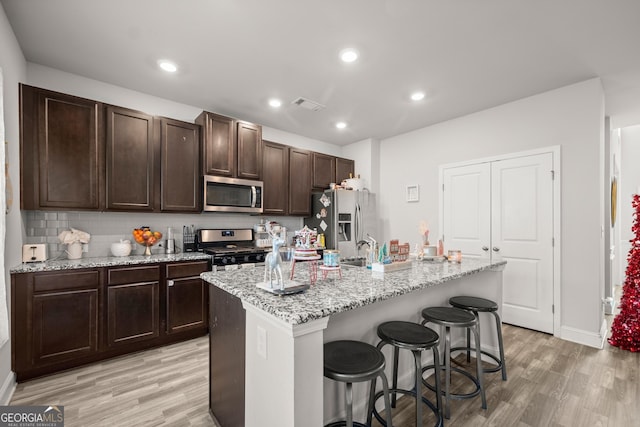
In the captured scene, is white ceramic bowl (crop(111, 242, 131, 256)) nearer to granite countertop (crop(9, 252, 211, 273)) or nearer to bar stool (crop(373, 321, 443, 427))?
granite countertop (crop(9, 252, 211, 273))

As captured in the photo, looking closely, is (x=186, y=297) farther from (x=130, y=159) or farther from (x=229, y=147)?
(x=229, y=147)

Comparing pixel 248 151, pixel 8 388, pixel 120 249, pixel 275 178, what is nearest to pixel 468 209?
pixel 275 178

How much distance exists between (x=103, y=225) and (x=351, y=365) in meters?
3.18

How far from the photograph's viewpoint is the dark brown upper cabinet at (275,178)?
422cm

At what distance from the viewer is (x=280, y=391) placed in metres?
1.19

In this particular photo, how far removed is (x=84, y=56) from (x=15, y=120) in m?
0.80

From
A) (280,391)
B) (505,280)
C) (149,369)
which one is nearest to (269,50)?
(280,391)

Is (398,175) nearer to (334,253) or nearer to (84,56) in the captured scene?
(334,253)

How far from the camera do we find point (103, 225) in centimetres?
319

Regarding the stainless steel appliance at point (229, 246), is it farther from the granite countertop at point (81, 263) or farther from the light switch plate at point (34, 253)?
the light switch plate at point (34, 253)

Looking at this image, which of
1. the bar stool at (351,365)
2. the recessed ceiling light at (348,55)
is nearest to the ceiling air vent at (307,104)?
the recessed ceiling light at (348,55)

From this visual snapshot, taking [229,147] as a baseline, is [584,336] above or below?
below

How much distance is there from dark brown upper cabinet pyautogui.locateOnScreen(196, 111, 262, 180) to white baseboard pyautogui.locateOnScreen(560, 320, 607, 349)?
4.05 metres

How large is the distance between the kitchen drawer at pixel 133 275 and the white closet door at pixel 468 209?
12.0ft
